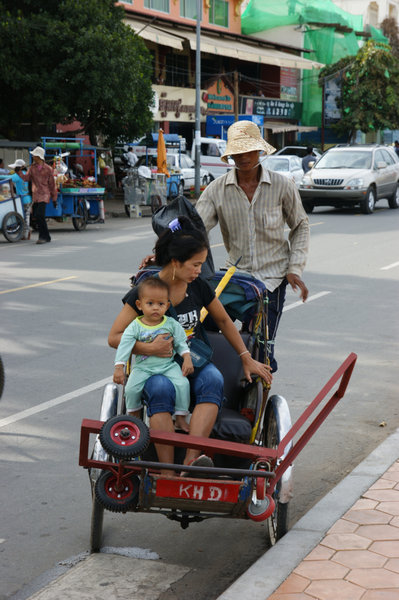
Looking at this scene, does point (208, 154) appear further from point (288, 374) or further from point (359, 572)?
point (359, 572)

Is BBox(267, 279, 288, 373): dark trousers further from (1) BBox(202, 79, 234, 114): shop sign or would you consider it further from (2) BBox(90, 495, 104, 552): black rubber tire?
(1) BBox(202, 79, 234, 114): shop sign

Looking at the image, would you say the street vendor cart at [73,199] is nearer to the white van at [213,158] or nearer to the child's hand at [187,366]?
the white van at [213,158]

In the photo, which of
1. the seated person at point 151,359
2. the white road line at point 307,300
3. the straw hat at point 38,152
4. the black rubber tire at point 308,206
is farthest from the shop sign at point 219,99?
the seated person at point 151,359

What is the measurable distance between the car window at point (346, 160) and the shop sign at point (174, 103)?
1254 centimetres

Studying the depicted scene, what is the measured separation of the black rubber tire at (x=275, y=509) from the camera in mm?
3877

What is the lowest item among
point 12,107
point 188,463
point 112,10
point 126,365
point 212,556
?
point 212,556

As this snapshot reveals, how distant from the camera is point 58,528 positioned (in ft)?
13.8

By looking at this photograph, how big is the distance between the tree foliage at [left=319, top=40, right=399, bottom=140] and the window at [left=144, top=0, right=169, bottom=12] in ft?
46.7

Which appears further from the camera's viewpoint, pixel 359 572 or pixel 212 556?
pixel 212 556

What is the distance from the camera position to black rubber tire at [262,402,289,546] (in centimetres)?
Answer: 388

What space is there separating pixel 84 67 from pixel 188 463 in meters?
19.6

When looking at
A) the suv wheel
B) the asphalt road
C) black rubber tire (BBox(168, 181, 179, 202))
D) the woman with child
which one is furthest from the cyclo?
black rubber tire (BBox(168, 181, 179, 202))

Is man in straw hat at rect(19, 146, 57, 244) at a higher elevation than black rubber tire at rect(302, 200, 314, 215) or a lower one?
higher

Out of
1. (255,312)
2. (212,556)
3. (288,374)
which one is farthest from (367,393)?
(212,556)
